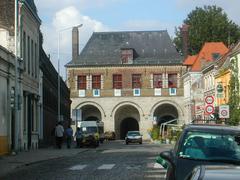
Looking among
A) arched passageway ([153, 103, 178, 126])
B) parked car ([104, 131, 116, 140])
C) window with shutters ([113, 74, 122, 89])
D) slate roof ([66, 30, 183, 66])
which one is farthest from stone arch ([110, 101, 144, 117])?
slate roof ([66, 30, 183, 66])

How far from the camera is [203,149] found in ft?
34.4

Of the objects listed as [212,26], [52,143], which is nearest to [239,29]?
[212,26]

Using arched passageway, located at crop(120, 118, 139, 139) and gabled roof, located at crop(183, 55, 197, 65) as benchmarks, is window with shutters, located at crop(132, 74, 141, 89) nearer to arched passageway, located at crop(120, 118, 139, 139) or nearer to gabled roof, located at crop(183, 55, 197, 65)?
arched passageway, located at crop(120, 118, 139, 139)

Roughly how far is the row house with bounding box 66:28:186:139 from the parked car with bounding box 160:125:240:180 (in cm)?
8309

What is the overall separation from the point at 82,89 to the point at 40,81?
44637 millimetres

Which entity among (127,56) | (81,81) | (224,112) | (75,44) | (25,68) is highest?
(75,44)

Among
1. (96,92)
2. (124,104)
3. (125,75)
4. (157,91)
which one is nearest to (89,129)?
(124,104)

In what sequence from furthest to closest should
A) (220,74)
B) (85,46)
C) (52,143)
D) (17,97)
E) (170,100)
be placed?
(85,46) → (170,100) → (220,74) → (52,143) → (17,97)

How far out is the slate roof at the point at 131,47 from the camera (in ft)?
323

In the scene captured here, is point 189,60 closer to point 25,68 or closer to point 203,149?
point 25,68

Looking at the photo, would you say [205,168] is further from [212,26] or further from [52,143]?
[212,26]

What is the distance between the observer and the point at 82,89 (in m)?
97.7

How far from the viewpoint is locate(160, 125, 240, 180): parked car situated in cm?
1018

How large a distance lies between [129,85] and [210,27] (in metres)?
15.0
